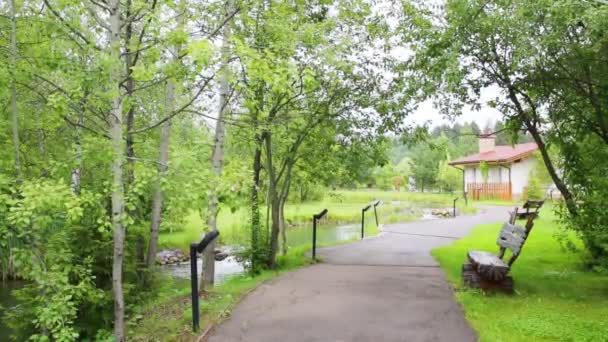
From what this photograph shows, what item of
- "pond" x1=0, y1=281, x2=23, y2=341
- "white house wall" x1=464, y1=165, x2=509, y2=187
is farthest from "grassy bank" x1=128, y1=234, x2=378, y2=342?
"white house wall" x1=464, y1=165, x2=509, y2=187

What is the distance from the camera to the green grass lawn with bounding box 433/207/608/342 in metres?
4.39

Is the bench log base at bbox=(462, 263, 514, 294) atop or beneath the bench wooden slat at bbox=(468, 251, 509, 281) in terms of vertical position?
beneath

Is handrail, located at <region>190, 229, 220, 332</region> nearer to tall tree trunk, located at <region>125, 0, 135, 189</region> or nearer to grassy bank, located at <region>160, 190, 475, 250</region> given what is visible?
tall tree trunk, located at <region>125, 0, 135, 189</region>

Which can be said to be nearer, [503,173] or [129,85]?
[129,85]

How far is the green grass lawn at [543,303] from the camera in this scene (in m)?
4.39

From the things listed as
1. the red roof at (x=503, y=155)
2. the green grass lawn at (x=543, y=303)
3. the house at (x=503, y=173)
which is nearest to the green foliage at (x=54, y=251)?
the green grass lawn at (x=543, y=303)

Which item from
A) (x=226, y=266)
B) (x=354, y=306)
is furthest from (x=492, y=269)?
(x=226, y=266)

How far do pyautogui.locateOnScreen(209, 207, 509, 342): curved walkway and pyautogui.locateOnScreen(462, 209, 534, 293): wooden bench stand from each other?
396 mm

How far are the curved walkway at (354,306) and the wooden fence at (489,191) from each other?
863 inches

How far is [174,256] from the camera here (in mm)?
14133

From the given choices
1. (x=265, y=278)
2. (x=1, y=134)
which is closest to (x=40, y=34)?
(x=1, y=134)

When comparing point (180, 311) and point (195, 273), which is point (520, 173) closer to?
point (180, 311)

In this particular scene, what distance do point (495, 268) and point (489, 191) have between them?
25736 mm

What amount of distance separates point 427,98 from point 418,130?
904 mm
